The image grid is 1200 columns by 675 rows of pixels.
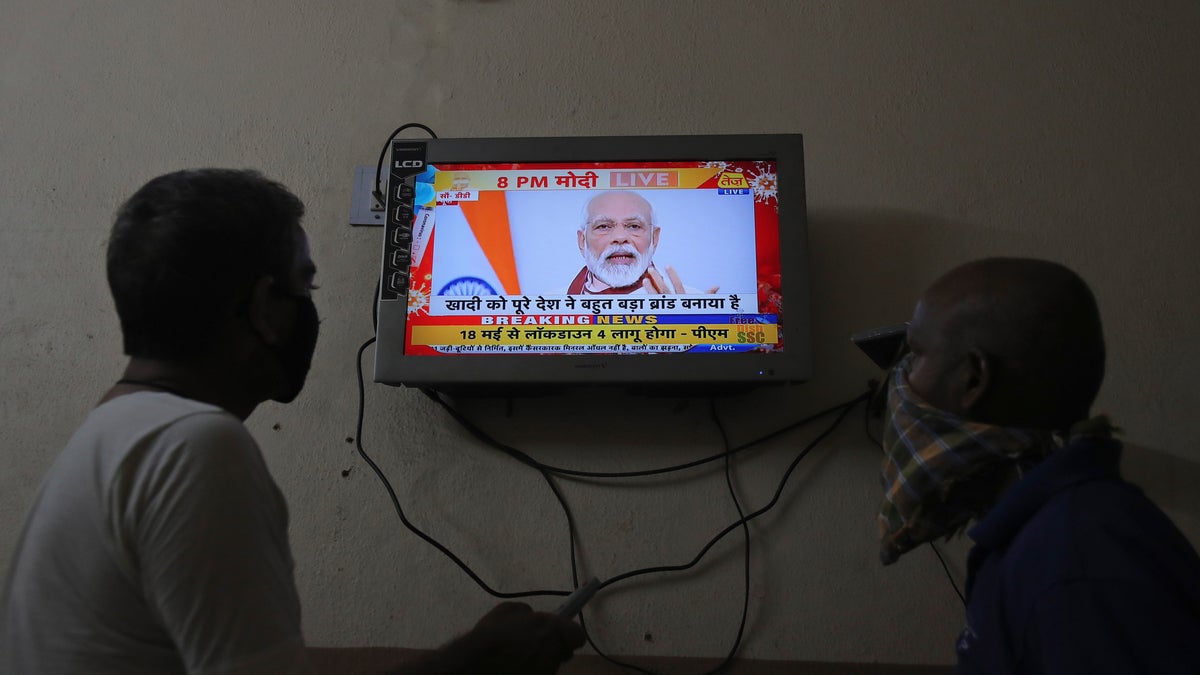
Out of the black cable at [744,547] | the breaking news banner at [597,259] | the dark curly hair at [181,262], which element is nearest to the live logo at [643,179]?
the breaking news banner at [597,259]

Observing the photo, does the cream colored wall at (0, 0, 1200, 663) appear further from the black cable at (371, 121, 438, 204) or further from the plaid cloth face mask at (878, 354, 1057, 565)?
the plaid cloth face mask at (878, 354, 1057, 565)

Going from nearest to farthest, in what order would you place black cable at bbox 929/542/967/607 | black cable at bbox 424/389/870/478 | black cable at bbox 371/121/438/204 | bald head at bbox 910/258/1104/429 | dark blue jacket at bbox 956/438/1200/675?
dark blue jacket at bbox 956/438/1200/675 < bald head at bbox 910/258/1104/429 < black cable at bbox 929/542/967/607 < black cable at bbox 424/389/870/478 < black cable at bbox 371/121/438/204

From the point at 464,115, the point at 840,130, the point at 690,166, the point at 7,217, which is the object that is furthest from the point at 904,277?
the point at 7,217

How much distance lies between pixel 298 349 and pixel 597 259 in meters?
0.71

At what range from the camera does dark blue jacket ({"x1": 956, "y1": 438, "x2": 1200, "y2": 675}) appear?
2.40 ft

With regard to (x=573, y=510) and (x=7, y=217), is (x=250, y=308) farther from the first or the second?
(x=7, y=217)

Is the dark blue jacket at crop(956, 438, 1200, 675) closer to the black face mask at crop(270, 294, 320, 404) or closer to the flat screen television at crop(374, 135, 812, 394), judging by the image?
the flat screen television at crop(374, 135, 812, 394)

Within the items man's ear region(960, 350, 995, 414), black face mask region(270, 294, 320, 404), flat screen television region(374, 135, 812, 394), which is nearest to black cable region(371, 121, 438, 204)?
flat screen television region(374, 135, 812, 394)

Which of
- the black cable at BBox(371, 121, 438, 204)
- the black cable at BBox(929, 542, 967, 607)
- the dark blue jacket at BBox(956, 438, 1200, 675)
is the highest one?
the black cable at BBox(371, 121, 438, 204)

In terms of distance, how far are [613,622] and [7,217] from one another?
1766 mm

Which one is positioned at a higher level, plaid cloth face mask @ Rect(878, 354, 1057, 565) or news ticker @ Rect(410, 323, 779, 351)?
news ticker @ Rect(410, 323, 779, 351)

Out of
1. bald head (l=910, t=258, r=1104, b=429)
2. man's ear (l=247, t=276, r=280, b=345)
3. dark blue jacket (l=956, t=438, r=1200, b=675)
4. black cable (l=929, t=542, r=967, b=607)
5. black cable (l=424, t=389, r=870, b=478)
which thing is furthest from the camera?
black cable (l=424, t=389, r=870, b=478)

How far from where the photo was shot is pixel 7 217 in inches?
77.5

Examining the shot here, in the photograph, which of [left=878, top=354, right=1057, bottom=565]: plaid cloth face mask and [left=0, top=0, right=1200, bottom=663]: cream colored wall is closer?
[left=878, top=354, right=1057, bottom=565]: plaid cloth face mask
